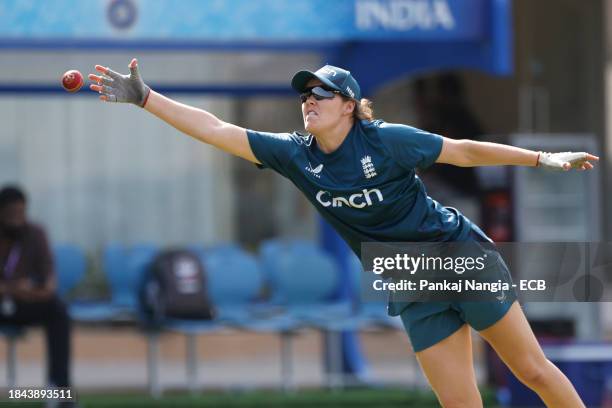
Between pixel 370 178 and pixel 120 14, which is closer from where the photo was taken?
pixel 370 178

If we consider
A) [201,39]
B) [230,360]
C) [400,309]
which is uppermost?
[201,39]

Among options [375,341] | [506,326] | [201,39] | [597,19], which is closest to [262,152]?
[506,326]

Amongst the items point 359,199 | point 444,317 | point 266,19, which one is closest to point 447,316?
point 444,317

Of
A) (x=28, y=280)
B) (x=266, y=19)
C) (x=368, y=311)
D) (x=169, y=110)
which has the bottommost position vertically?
(x=368, y=311)

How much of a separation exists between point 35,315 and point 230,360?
323 cm

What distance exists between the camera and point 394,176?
5809 millimetres

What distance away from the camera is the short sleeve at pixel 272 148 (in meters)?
5.91

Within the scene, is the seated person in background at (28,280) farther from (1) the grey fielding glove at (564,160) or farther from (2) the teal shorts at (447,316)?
(1) the grey fielding glove at (564,160)

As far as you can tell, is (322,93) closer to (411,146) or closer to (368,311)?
(411,146)

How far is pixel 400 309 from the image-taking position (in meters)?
5.98

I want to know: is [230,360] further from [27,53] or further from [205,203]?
[27,53]

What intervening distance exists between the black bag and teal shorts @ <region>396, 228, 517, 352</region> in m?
4.62

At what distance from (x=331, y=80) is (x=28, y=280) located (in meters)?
4.92

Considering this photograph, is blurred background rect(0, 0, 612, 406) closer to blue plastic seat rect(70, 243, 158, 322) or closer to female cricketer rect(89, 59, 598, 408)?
blue plastic seat rect(70, 243, 158, 322)
